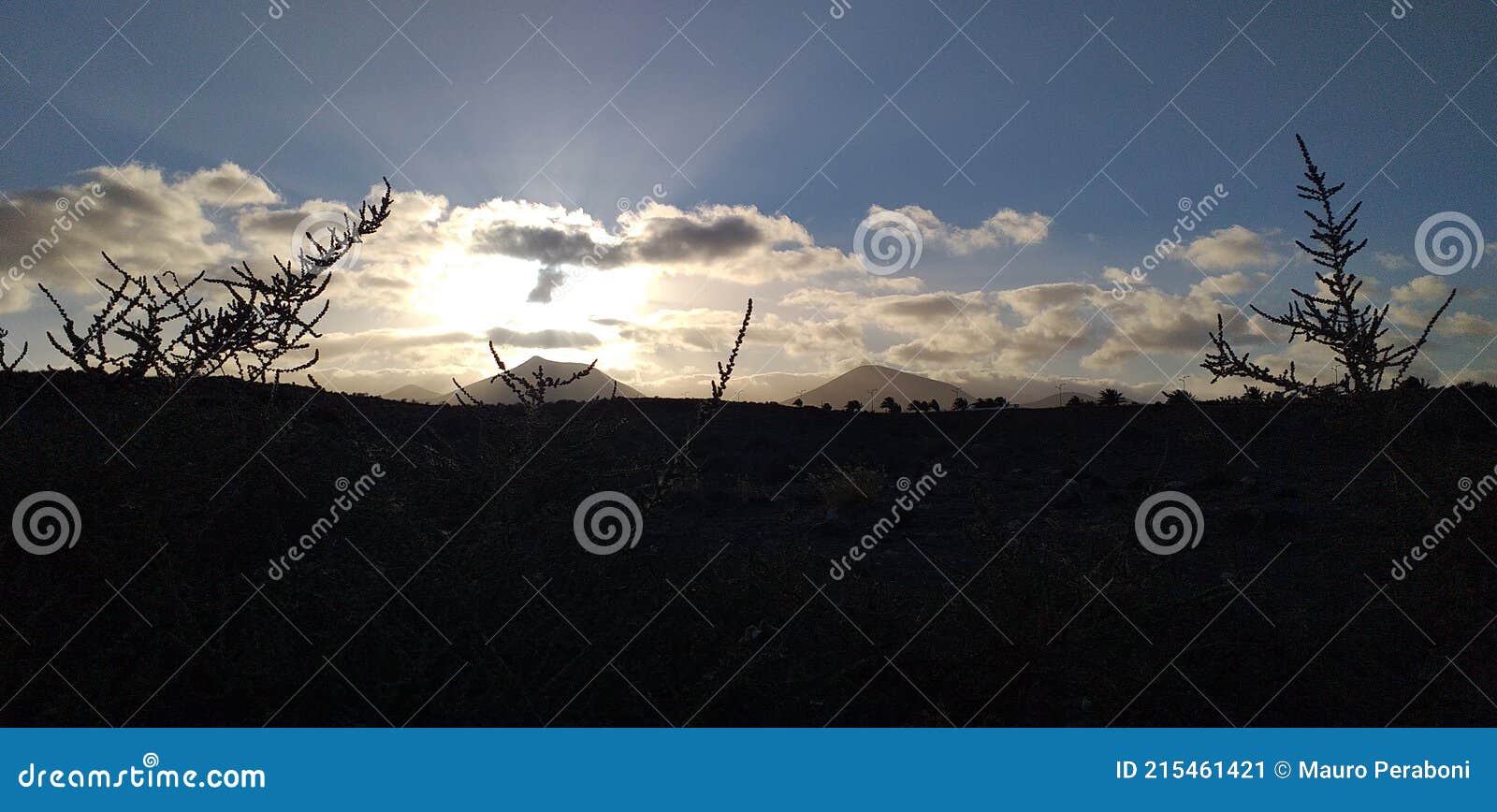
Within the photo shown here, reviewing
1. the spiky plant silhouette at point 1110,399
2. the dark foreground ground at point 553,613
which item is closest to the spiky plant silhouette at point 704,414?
the dark foreground ground at point 553,613

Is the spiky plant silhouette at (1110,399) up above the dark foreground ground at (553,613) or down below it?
above

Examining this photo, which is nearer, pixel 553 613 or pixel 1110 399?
pixel 553 613

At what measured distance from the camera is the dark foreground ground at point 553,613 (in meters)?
4.12

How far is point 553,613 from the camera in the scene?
452cm

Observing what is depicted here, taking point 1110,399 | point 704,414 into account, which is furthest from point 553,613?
point 1110,399

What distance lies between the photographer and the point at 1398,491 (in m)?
5.69

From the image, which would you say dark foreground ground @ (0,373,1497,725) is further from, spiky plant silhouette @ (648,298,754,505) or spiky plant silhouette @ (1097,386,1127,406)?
spiky plant silhouette @ (1097,386,1127,406)

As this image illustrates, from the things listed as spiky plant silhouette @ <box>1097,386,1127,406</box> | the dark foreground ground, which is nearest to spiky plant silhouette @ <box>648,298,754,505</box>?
the dark foreground ground

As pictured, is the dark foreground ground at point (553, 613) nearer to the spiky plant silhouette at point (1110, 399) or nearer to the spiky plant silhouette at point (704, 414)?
the spiky plant silhouette at point (704, 414)

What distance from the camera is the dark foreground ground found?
4.12 m

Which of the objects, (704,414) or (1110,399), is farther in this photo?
(1110,399)

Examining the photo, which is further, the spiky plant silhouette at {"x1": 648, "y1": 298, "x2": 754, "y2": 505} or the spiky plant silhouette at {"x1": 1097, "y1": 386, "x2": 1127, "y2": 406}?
the spiky plant silhouette at {"x1": 1097, "y1": 386, "x2": 1127, "y2": 406}

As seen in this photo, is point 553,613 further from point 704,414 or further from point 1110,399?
point 1110,399

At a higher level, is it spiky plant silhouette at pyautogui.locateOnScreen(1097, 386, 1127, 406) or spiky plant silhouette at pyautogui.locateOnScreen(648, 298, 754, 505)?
spiky plant silhouette at pyautogui.locateOnScreen(1097, 386, 1127, 406)
